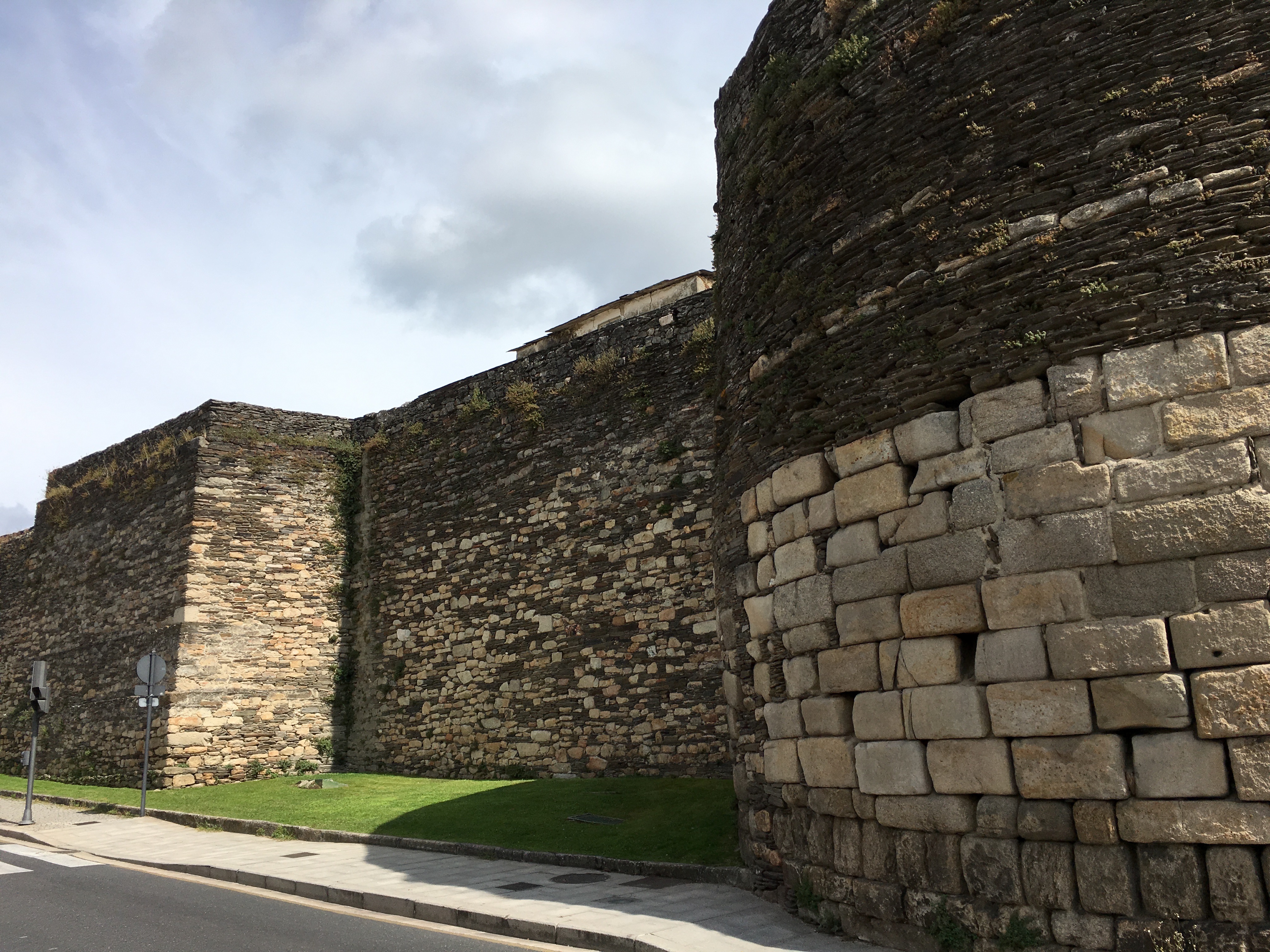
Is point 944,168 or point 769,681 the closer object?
point 944,168

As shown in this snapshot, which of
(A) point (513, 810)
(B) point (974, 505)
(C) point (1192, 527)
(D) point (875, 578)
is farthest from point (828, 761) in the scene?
(A) point (513, 810)

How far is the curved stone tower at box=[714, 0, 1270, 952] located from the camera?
15.6 feet

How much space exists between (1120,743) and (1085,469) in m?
1.36

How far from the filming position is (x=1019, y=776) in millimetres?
5195

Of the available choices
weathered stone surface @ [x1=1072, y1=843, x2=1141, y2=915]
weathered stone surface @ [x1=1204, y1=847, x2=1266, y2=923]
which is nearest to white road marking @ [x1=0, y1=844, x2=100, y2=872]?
weathered stone surface @ [x1=1072, y1=843, x2=1141, y2=915]

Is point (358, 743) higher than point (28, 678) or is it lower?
lower

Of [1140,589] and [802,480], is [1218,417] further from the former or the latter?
[802,480]

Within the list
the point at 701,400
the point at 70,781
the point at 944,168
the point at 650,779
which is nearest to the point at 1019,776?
the point at 944,168

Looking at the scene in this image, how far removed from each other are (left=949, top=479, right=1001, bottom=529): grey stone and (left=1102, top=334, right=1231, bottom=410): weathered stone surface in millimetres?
767

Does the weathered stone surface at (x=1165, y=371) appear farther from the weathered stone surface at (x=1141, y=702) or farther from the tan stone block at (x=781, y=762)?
the tan stone block at (x=781, y=762)

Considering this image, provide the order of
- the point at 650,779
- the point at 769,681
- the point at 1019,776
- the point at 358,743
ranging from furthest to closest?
the point at 358,743, the point at 650,779, the point at 769,681, the point at 1019,776

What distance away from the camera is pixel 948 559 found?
568 cm

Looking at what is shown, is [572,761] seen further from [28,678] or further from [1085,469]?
[28,678]

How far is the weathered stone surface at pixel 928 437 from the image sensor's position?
5.81 metres
